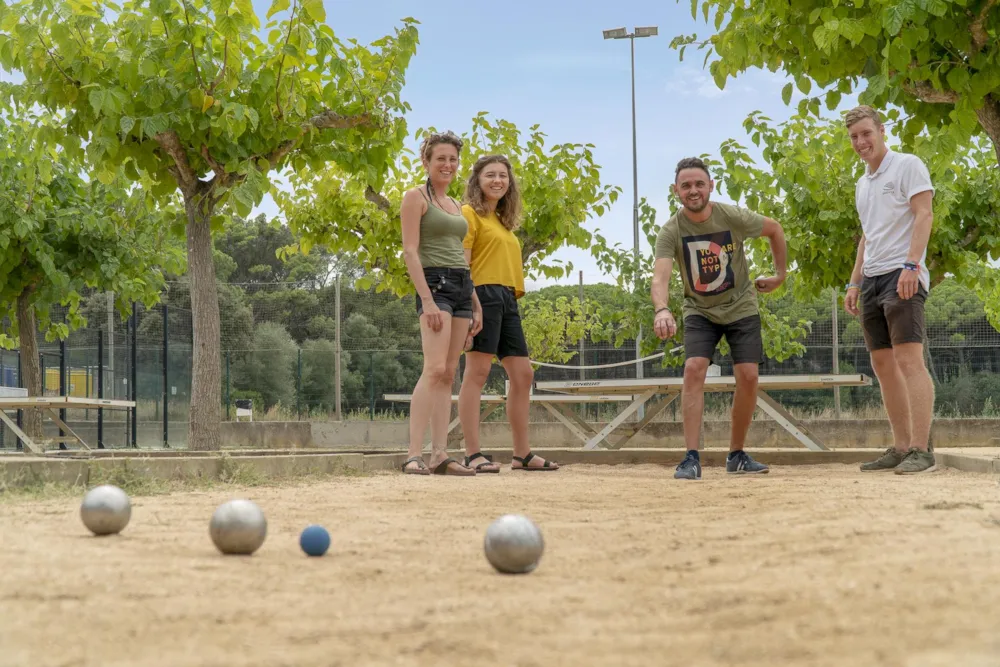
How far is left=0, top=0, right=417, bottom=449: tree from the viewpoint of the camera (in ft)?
21.4

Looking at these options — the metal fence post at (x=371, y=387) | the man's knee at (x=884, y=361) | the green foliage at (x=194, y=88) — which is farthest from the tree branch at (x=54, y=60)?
the metal fence post at (x=371, y=387)

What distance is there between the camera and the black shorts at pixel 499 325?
19.4 ft

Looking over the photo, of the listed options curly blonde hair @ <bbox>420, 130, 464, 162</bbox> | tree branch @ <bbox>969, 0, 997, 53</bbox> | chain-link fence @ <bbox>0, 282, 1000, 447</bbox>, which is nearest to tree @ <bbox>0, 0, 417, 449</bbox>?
curly blonde hair @ <bbox>420, 130, 464, 162</bbox>

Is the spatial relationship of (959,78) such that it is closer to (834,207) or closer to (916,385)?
(916,385)

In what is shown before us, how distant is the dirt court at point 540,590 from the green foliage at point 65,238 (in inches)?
337

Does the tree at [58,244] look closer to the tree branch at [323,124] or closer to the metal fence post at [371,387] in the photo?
the tree branch at [323,124]

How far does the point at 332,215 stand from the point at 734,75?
24.3 ft

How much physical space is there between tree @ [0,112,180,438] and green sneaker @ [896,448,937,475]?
8.46 metres

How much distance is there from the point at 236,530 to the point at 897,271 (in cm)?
397

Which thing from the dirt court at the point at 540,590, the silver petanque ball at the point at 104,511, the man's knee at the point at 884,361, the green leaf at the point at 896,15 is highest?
the green leaf at the point at 896,15

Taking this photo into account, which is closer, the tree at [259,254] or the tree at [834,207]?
the tree at [834,207]

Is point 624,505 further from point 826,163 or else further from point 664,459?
point 826,163

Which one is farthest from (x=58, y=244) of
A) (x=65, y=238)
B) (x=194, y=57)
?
(x=194, y=57)

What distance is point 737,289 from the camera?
5598mm
